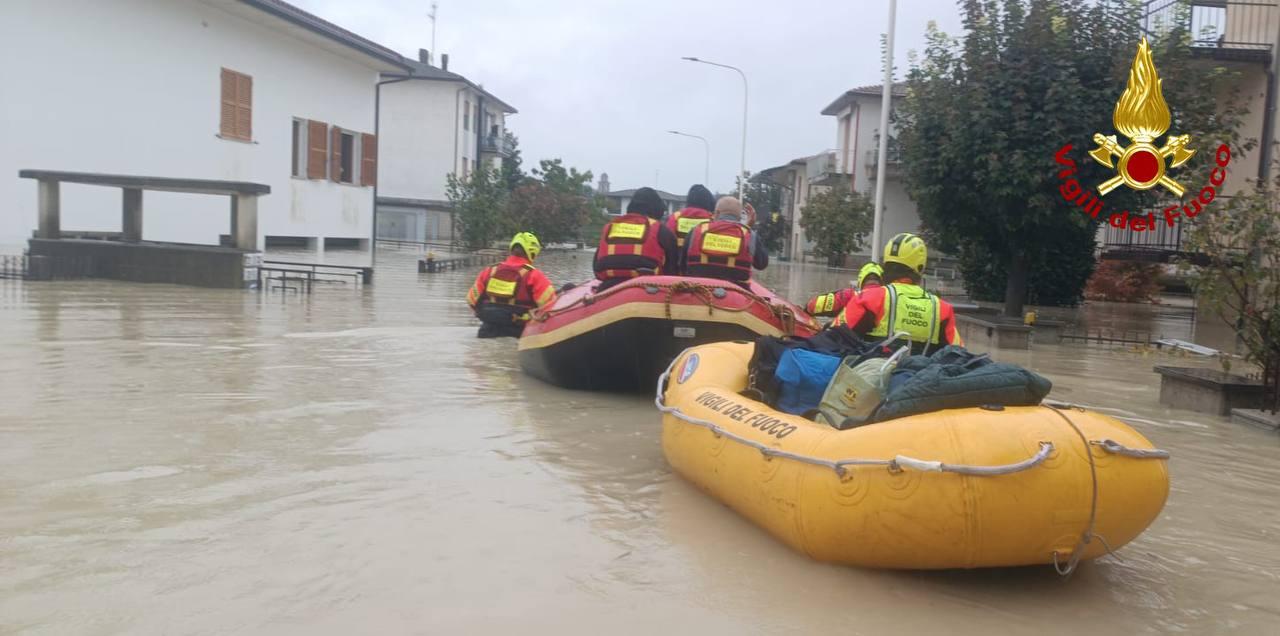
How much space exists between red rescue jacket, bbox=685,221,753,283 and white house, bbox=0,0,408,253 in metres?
15.0

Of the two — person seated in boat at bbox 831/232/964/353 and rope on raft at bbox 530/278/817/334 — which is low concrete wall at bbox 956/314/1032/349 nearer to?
rope on raft at bbox 530/278/817/334

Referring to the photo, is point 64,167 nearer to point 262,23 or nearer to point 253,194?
point 253,194

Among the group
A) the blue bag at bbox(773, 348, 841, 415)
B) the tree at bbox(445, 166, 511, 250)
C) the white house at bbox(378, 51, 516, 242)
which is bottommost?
the blue bag at bbox(773, 348, 841, 415)

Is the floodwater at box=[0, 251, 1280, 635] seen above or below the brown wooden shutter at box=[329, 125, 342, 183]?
below

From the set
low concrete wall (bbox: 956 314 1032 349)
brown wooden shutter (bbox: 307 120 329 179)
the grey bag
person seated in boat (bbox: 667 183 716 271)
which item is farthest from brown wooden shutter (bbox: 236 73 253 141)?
the grey bag

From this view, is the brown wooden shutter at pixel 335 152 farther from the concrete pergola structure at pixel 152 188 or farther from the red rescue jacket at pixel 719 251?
the red rescue jacket at pixel 719 251

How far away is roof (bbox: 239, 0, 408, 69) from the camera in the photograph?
80.9 feet

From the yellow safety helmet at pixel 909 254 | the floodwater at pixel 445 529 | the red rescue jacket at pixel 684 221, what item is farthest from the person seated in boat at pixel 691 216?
the yellow safety helmet at pixel 909 254

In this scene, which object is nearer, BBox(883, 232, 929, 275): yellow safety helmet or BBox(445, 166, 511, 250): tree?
BBox(883, 232, 929, 275): yellow safety helmet

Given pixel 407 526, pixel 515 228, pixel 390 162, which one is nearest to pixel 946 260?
pixel 515 228

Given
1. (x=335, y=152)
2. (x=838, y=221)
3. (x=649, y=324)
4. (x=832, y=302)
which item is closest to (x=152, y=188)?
(x=335, y=152)

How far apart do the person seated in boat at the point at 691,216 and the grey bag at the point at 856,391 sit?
4.42 metres

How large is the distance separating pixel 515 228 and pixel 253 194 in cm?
2273

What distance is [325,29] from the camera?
89.6 feet
